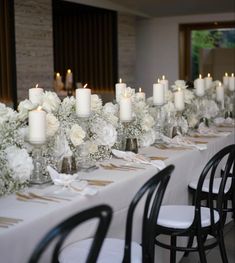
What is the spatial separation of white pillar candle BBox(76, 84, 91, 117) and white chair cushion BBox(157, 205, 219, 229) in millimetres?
692

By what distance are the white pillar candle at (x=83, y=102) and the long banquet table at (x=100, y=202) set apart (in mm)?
323

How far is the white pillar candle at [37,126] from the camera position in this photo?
7.44ft

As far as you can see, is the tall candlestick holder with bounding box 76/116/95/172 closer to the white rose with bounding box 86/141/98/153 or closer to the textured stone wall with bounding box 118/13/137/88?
the white rose with bounding box 86/141/98/153

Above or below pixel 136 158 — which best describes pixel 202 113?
above

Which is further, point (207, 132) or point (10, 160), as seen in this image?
point (207, 132)

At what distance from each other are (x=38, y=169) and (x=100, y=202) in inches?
14.3

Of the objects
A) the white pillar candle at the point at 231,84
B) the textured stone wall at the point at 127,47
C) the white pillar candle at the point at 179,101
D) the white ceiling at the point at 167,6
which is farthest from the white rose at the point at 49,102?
the textured stone wall at the point at 127,47

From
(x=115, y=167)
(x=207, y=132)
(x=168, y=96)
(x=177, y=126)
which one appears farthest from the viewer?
(x=207, y=132)

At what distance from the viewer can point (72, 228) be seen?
4.68ft

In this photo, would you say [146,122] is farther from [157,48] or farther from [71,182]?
[157,48]

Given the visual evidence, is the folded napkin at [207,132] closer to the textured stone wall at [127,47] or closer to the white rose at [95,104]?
the white rose at [95,104]

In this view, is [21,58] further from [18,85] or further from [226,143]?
[226,143]

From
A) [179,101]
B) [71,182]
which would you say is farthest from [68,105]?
[179,101]

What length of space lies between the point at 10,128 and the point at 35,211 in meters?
0.53
